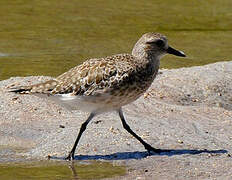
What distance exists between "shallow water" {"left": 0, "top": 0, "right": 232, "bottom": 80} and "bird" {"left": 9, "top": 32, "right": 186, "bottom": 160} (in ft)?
15.2

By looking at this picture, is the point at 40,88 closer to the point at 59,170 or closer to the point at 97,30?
the point at 59,170

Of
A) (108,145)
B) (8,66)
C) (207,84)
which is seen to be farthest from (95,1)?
(108,145)

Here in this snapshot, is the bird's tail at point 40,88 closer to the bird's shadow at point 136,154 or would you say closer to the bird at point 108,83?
the bird at point 108,83

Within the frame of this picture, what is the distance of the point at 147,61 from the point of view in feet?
31.2

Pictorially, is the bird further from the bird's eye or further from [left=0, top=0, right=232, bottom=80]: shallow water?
[left=0, top=0, right=232, bottom=80]: shallow water

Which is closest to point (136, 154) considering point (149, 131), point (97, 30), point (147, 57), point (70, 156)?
point (149, 131)

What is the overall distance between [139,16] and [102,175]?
11350 millimetres

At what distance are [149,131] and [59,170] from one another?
1751 mm

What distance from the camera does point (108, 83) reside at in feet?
30.0

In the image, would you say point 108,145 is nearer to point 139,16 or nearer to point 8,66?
point 8,66

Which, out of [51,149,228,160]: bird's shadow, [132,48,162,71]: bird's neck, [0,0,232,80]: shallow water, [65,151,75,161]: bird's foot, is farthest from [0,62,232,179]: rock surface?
[0,0,232,80]: shallow water

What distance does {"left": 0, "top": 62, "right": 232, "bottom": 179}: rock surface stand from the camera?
9.14m

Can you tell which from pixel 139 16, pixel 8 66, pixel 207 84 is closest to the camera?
pixel 207 84

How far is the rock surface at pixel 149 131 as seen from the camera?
9.14m
